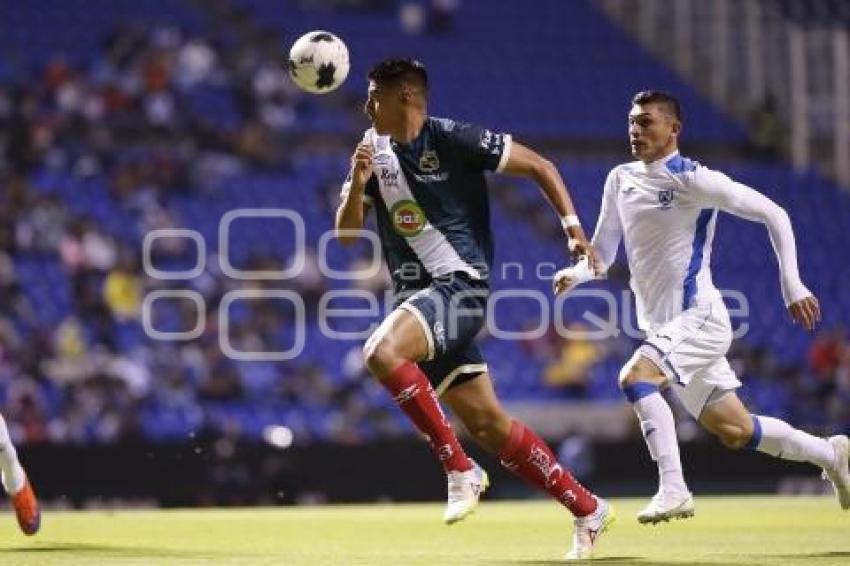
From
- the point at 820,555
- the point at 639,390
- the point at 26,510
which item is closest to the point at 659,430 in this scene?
the point at 639,390

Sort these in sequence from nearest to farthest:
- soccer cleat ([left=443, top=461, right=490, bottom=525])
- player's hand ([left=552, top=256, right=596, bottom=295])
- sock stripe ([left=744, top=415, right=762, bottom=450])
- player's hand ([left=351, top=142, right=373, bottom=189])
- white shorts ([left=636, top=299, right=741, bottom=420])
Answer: soccer cleat ([left=443, top=461, right=490, bottom=525]) → player's hand ([left=351, top=142, right=373, bottom=189]) → player's hand ([left=552, top=256, right=596, bottom=295]) → white shorts ([left=636, top=299, right=741, bottom=420]) → sock stripe ([left=744, top=415, right=762, bottom=450])

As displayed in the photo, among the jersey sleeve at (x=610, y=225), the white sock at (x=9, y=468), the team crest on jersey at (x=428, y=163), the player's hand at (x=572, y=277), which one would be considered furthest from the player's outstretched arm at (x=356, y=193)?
the white sock at (x=9, y=468)

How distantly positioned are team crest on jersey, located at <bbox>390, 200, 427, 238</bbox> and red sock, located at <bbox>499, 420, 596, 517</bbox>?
1.13 meters

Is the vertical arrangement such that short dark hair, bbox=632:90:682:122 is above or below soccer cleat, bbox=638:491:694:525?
above

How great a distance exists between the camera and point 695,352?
981cm

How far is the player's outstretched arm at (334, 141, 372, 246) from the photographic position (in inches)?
347

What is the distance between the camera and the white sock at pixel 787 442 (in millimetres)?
10352

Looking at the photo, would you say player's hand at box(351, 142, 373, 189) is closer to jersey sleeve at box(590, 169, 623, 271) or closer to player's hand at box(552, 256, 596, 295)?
player's hand at box(552, 256, 596, 295)

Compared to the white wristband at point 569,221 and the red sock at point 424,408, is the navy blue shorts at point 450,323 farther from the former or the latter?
the white wristband at point 569,221

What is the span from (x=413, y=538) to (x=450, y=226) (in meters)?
2.88

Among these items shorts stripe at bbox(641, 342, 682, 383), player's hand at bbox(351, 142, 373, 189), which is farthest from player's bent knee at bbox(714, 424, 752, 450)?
player's hand at bbox(351, 142, 373, 189)

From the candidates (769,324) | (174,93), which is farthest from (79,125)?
(769,324)

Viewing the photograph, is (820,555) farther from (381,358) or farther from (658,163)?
(381,358)

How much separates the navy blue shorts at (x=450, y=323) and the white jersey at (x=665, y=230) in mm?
1117
